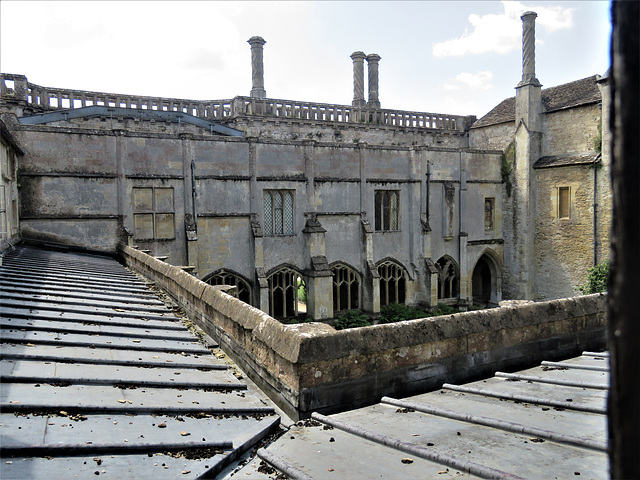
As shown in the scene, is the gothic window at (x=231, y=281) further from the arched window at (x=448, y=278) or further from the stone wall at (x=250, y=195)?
the arched window at (x=448, y=278)

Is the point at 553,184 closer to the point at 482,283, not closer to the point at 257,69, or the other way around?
the point at 482,283

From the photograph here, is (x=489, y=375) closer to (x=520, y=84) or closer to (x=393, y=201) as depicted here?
(x=393, y=201)

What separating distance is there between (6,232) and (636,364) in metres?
13.0

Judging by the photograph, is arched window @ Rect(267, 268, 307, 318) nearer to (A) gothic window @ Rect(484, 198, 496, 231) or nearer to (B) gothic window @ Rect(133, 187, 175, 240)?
(B) gothic window @ Rect(133, 187, 175, 240)

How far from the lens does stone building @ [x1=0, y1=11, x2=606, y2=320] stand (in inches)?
628

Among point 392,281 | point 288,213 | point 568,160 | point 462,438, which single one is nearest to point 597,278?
point 568,160

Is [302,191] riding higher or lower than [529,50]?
lower

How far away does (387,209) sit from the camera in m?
21.4

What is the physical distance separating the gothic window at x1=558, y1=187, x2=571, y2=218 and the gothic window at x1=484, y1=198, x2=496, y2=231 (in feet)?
9.62

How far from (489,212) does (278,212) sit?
11372 mm

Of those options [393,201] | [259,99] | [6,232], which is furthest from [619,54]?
[259,99]

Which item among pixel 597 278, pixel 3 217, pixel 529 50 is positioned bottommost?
pixel 597 278

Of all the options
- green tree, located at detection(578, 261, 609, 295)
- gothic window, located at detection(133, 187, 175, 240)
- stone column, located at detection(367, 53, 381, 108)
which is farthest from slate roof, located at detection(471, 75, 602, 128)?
gothic window, located at detection(133, 187, 175, 240)

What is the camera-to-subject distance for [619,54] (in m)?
1.11
